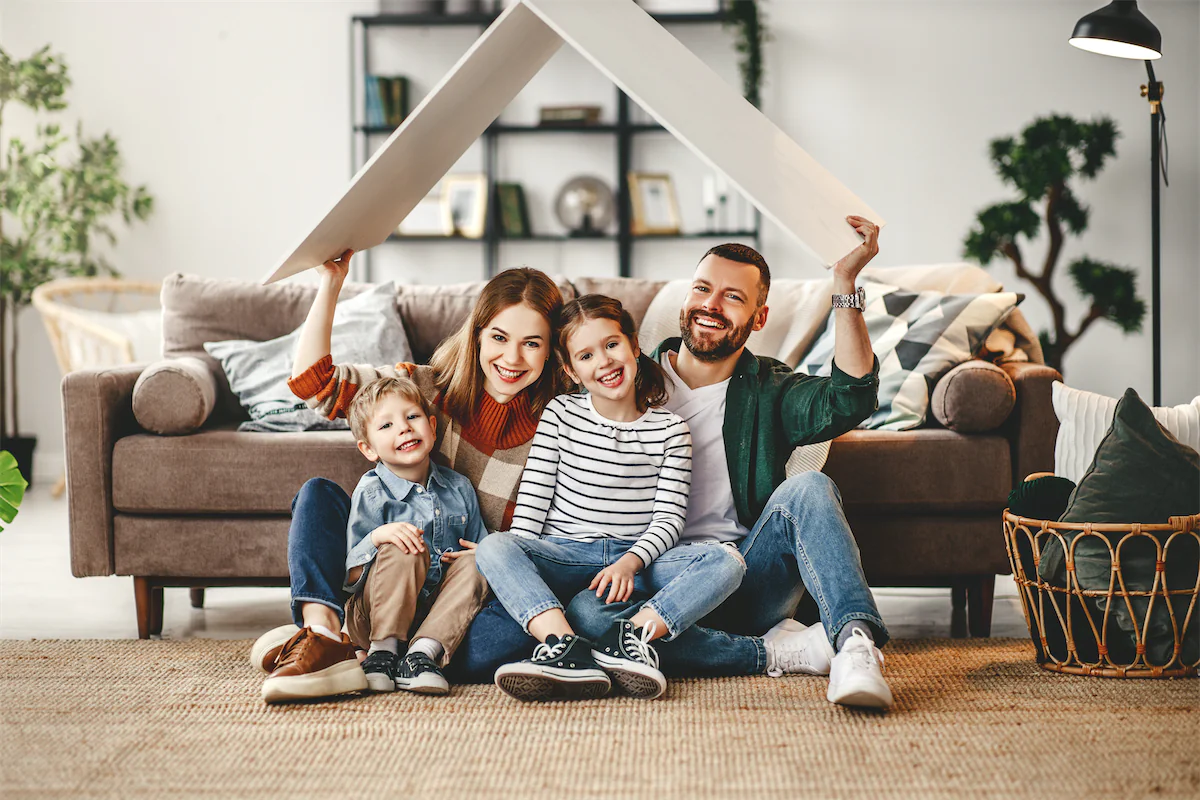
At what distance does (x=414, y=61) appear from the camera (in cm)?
471

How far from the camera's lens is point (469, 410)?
205cm

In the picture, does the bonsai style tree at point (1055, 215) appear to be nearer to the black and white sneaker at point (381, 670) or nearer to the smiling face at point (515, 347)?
the smiling face at point (515, 347)

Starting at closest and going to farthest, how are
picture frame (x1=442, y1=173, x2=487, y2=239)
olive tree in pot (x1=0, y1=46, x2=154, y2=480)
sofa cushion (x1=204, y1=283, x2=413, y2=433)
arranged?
1. sofa cushion (x1=204, y1=283, x2=413, y2=433)
2. olive tree in pot (x1=0, y1=46, x2=154, y2=480)
3. picture frame (x1=442, y1=173, x2=487, y2=239)

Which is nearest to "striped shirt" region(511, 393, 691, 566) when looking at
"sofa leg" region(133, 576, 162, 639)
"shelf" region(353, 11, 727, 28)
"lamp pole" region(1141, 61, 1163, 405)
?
"sofa leg" region(133, 576, 162, 639)

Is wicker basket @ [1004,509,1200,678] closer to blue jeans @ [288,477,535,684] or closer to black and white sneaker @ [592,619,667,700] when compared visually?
black and white sneaker @ [592,619,667,700]

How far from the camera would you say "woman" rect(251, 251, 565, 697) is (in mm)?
1853

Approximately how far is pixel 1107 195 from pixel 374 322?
10.7 ft

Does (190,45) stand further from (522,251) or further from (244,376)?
(244,376)

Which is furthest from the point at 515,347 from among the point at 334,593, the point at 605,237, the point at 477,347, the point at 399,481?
the point at 605,237

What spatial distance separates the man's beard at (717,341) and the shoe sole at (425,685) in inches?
28.7

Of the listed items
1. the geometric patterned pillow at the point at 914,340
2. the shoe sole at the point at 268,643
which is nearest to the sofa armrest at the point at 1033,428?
the geometric patterned pillow at the point at 914,340

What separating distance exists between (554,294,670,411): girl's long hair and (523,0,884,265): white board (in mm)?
331

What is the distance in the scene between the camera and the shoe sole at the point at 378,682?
1771 millimetres

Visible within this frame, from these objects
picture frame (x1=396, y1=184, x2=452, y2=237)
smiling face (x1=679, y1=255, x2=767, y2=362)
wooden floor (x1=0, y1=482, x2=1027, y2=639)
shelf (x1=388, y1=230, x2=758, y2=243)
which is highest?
picture frame (x1=396, y1=184, x2=452, y2=237)
